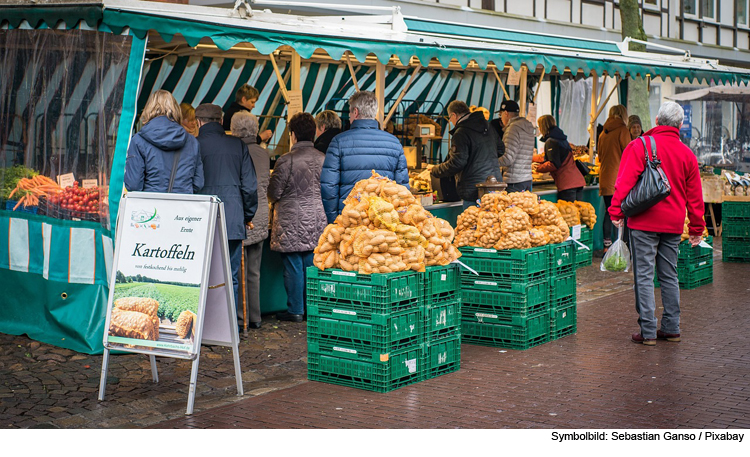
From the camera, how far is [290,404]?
6.20 metres

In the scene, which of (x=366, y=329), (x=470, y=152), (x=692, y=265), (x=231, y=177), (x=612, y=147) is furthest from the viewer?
(x=612, y=147)

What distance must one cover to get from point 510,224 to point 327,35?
2247 mm

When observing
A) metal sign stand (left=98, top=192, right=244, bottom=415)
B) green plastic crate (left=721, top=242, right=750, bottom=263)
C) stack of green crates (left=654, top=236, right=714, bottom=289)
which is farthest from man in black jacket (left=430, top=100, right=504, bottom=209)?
metal sign stand (left=98, top=192, right=244, bottom=415)

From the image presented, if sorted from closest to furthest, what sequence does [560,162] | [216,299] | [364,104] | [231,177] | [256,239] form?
[216,299] < [231,177] < [364,104] < [256,239] < [560,162]

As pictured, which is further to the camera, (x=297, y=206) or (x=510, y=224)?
(x=297, y=206)

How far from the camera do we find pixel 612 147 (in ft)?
45.9

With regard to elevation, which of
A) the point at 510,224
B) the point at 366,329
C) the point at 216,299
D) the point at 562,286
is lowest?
the point at 366,329

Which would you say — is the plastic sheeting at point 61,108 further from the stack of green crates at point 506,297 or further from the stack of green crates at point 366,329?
the stack of green crates at point 506,297

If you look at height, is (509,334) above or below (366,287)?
below

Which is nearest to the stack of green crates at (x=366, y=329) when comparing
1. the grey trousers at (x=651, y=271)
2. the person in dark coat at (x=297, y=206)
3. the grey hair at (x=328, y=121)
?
the person in dark coat at (x=297, y=206)

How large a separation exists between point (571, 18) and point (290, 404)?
852 inches

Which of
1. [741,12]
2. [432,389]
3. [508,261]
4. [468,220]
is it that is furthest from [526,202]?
[741,12]

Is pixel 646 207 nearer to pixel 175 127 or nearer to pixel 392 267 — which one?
pixel 392 267

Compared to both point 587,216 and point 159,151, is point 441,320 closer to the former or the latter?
point 159,151
